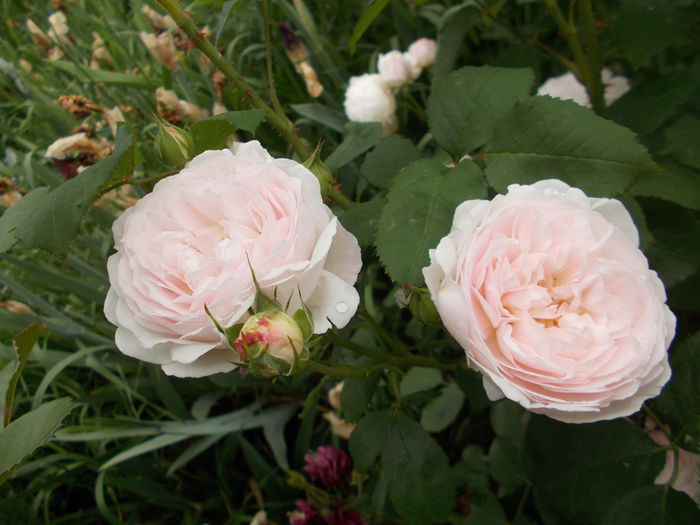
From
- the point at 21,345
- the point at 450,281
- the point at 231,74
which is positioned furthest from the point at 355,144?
the point at 21,345

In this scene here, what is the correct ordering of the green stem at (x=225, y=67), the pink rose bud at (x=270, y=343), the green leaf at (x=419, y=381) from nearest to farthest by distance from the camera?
the pink rose bud at (x=270, y=343) → the green stem at (x=225, y=67) → the green leaf at (x=419, y=381)

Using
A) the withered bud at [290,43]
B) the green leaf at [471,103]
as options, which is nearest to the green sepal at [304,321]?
the green leaf at [471,103]

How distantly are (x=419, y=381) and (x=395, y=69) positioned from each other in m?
0.55

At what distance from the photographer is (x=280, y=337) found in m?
0.34

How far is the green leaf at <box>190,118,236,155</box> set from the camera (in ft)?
1.45

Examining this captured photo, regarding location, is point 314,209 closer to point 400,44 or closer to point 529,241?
point 529,241

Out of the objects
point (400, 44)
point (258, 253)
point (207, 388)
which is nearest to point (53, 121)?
point (207, 388)

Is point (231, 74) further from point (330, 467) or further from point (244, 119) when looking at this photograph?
point (330, 467)

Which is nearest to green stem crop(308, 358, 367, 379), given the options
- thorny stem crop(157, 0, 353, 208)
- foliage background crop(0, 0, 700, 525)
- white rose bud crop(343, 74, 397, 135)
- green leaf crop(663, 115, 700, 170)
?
foliage background crop(0, 0, 700, 525)

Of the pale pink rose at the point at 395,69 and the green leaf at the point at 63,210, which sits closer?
the green leaf at the point at 63,210

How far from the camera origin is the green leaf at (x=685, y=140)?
0.58 metres

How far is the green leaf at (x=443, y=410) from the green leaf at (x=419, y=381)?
0.10 feet

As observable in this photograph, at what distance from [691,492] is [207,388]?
0.84 meters

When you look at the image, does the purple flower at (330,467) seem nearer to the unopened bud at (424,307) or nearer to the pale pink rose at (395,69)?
the unopened bud at (424,307)
